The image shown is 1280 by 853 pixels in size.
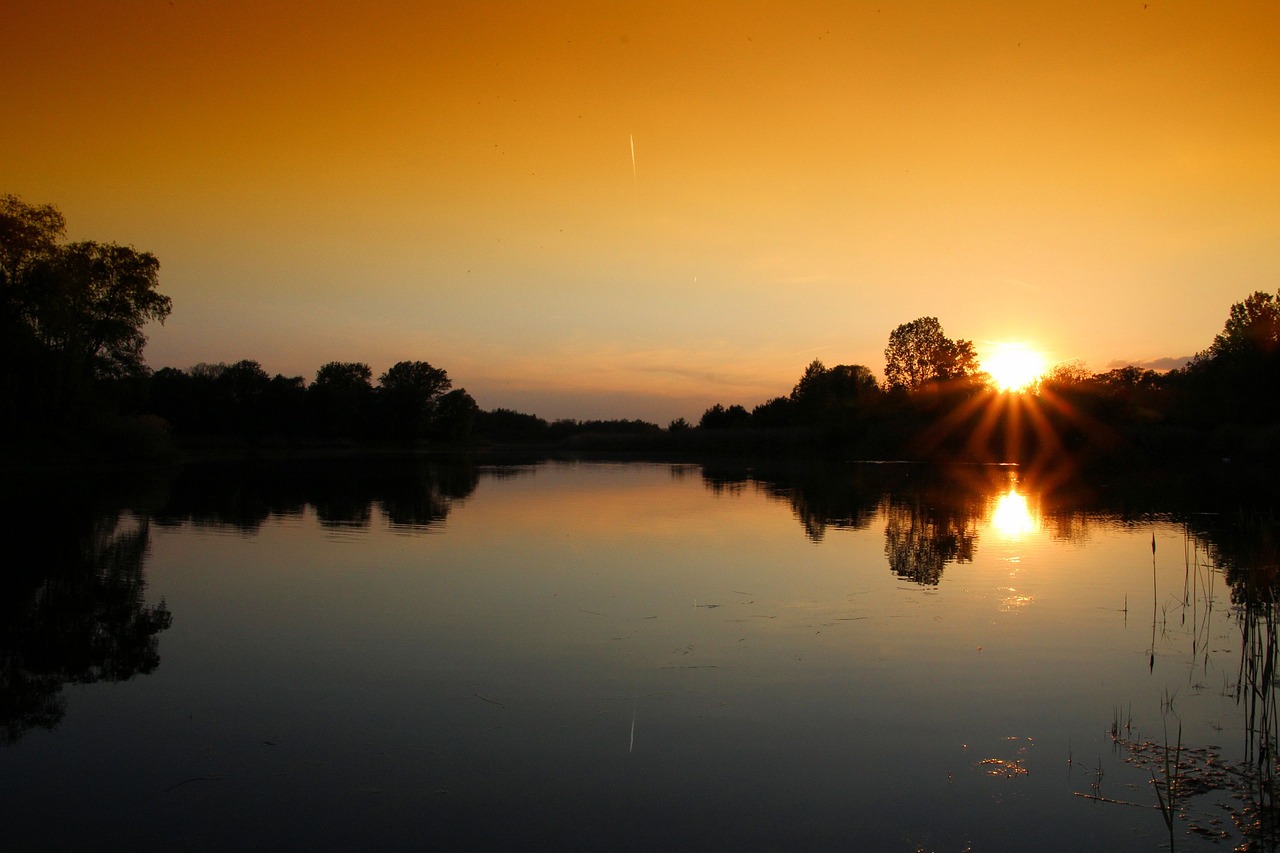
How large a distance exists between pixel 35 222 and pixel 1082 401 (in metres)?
52.2

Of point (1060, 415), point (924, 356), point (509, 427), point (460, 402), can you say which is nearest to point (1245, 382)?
point (1060, 415)

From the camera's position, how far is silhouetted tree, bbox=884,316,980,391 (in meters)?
73.9

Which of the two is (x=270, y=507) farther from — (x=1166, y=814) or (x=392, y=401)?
(x=392, y=401)

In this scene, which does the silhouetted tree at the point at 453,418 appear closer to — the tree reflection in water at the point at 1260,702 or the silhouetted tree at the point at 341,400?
the silhouetted tree at the point at 341,400

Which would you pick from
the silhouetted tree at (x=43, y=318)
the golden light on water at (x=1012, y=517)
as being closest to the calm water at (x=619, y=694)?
the golden light on water at (x=1012, y=517)

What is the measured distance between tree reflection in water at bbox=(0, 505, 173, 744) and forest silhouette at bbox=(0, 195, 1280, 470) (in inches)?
973

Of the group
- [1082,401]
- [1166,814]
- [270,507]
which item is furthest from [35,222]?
[1082,401]

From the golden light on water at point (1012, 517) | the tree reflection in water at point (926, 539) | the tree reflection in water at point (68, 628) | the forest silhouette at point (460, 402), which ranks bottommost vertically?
the tree reflection in water at point (68, 628)

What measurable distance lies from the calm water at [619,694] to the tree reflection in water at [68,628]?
0.04m

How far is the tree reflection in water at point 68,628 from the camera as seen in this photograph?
6191mm

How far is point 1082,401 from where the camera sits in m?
50.6

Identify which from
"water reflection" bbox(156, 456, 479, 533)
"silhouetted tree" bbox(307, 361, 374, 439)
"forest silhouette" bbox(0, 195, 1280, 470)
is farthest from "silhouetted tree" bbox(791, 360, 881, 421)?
"water reflection" bbox(156, 456, 479, 533)

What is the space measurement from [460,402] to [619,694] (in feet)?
297

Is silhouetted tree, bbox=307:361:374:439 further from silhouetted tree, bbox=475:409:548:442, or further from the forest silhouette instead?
silhouetted tree, bbox=475:409:548:442
